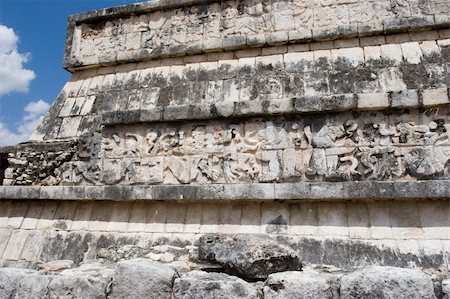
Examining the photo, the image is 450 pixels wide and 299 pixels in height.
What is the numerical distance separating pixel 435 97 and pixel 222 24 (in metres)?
3.79

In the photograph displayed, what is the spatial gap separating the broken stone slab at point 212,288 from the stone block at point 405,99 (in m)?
3.20

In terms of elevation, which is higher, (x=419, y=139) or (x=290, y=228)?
(x=419, y=139)

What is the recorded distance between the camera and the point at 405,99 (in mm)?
4582

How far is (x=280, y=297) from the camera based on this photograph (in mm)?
2539

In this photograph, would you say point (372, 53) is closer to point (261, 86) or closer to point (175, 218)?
point (261, 86)

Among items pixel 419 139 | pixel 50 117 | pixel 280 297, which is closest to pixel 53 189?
pixel 50 117

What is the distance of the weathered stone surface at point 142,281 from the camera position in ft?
8.89

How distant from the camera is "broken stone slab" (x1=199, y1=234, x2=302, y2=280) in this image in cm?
303

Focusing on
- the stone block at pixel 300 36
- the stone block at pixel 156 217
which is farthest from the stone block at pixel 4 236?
the stone block at pixel 300 36

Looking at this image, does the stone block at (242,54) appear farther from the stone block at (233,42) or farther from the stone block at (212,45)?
the stone block at (212,45)

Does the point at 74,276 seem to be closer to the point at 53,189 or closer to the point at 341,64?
the point at 53,189

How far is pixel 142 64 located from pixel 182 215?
3.32 metres

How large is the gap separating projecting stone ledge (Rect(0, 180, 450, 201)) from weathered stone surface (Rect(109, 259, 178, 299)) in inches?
84.3

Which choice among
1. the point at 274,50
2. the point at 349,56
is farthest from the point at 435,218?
the point at 274,50
